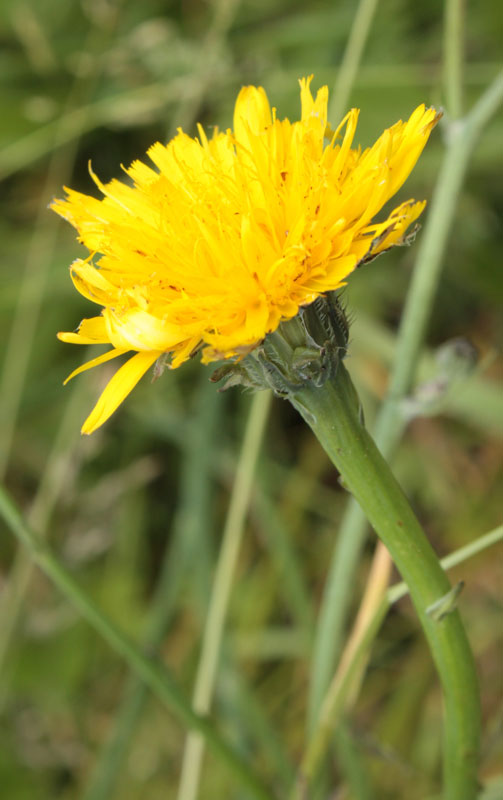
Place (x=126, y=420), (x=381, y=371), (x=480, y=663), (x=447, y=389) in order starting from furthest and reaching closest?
1. (x=126, y=420)
2. (x=381, y=371)
3. (x=480, y=663)
4. (x=447, y=389)

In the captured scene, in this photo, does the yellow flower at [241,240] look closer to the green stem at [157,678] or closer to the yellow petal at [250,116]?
the yellow petal at [250,116]

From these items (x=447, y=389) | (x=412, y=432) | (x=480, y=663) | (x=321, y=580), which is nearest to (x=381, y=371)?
(x=412, y=432)

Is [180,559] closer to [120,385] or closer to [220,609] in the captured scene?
[220,609]

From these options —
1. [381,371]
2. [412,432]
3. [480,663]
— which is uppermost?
[381,371]

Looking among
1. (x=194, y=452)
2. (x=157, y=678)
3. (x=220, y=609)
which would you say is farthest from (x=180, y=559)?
(x=157, y=678)

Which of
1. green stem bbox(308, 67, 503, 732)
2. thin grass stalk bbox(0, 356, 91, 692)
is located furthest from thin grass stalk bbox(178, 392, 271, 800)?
thin grass stalk bbox(0, 356, 91, 692)

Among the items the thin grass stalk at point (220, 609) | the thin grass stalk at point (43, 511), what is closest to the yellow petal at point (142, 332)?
the thin grass stalk at point (220, 609)

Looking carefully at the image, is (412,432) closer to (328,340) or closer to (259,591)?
(259,591)

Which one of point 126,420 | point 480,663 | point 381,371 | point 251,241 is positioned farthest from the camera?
point 126,420
